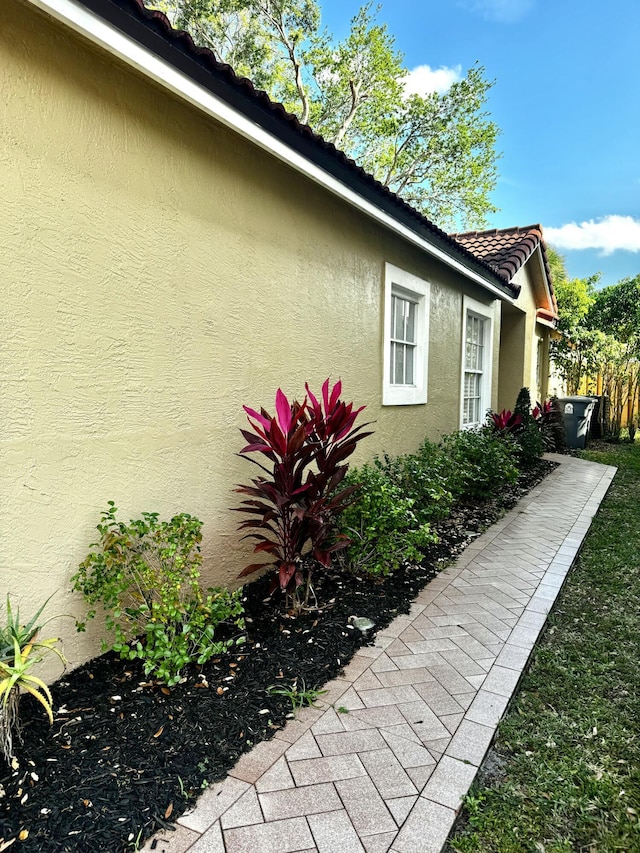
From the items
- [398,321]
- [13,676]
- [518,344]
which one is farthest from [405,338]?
[518,344]

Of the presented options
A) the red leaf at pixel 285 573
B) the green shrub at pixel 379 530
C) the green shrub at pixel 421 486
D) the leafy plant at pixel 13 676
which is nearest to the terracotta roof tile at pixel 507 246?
the green shrub at pixel 421 486

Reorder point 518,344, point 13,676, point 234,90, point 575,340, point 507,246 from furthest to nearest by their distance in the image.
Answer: point 575,340, point 518,344, point 507,246, point 234,90, point 13,676

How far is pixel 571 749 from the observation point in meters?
2.46

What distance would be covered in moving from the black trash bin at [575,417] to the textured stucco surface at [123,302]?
10331 mm

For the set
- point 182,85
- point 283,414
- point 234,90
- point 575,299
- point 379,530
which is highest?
point 575,299

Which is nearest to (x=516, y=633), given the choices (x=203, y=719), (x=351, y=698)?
(x=351, y=698)

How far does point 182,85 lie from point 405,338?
4615 mm

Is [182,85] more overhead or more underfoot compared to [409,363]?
more overhead

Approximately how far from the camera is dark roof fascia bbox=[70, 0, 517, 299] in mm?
2600

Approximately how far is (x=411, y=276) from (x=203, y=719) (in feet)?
19.2

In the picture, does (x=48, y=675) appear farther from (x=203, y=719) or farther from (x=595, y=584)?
(x=595, y=584)

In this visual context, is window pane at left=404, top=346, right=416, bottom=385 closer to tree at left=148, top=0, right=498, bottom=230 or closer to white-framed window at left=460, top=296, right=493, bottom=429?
white-framed window at left=460, top=296, right=493, bottom=429

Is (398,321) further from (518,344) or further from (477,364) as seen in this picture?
(518,344)

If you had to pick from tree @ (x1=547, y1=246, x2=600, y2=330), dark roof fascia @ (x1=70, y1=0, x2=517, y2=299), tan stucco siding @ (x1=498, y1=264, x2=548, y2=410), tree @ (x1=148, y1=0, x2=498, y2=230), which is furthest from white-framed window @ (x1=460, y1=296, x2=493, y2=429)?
tree @ (x1=148, y1=0, x2=498, y2=230)
